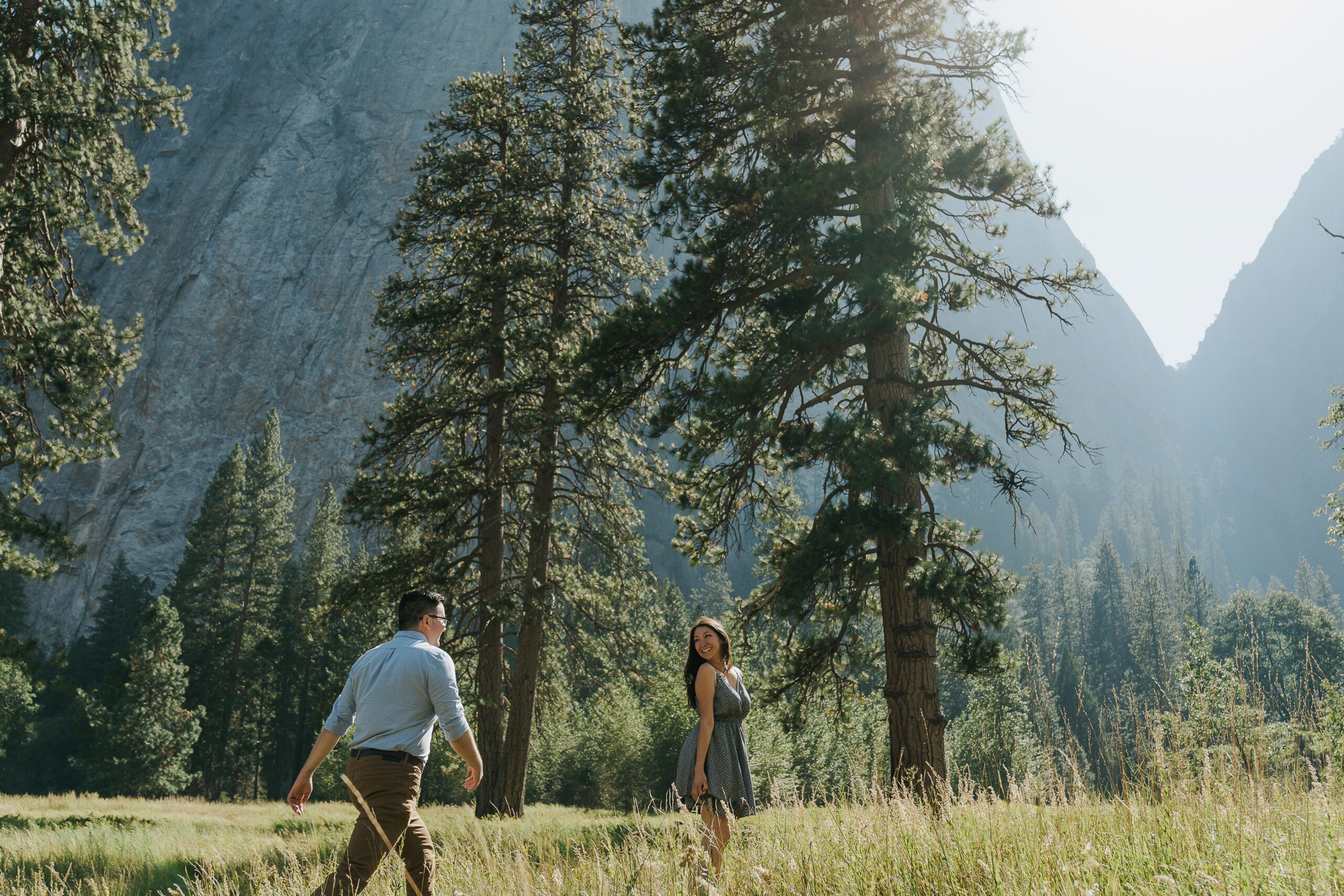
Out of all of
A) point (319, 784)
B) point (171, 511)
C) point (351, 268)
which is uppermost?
point (351, 268)

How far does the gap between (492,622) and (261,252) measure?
9149 cm

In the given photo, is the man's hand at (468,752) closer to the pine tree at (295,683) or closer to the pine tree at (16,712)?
the pine tree at (16,712)

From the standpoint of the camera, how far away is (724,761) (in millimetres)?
4824

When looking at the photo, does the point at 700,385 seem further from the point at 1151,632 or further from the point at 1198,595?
the point at 1198,595

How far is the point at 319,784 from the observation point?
136 ft

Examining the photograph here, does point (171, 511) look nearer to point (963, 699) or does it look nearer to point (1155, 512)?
point (963, 699)

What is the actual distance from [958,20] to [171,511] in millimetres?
84659

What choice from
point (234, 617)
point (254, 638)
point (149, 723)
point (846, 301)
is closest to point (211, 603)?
point (234, 617)

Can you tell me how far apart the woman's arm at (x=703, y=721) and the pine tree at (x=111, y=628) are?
51.9 metres

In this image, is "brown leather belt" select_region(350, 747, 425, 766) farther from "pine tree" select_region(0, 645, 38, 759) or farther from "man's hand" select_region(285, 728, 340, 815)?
"pine tree" select_region(0, 645, 38, 759)

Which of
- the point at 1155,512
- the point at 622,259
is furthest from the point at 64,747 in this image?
the point at 1155,512

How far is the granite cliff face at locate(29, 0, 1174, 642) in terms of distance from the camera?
74.0 metres

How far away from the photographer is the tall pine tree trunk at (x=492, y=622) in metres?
11.6

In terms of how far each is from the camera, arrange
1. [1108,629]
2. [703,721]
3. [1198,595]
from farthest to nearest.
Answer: [1198,595] < [1108,629] < [703,721]
